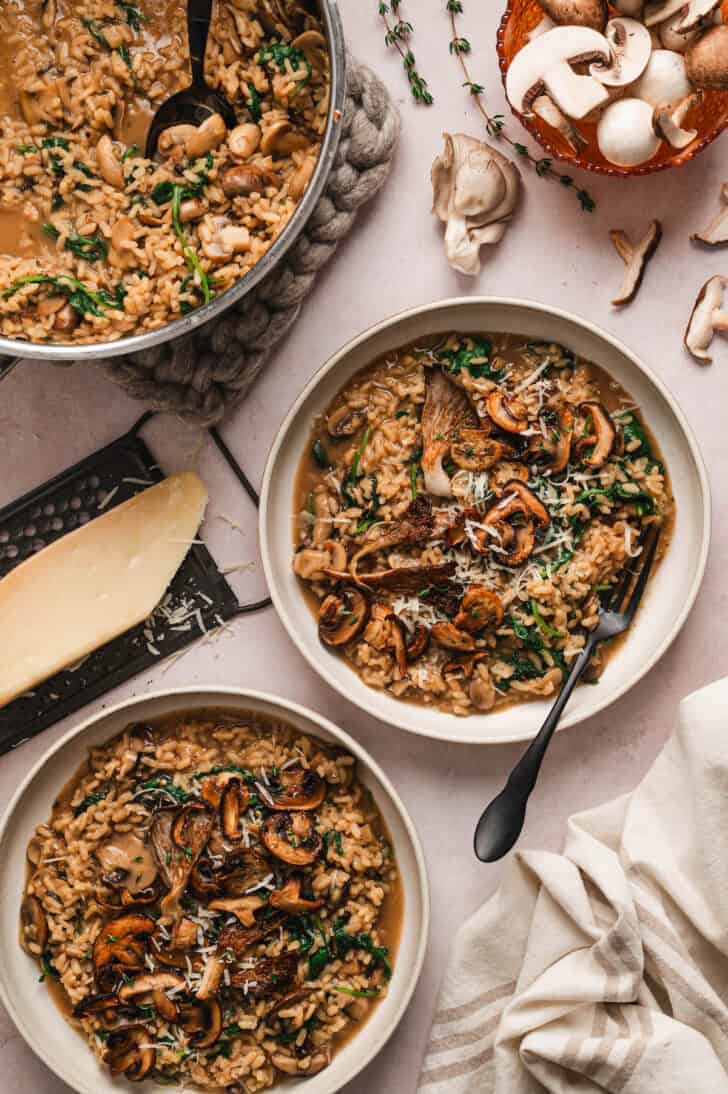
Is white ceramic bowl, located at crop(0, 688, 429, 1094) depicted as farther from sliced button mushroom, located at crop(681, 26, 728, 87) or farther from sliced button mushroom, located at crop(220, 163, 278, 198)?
sliced button mushroom, located at crop(681, 26, 728, 87)

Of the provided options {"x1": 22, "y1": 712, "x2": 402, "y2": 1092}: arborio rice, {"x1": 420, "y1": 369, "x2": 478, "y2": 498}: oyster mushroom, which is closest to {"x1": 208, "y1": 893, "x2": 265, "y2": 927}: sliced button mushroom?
{"x1": 22, "y1": 712, "x2": 402, "y2": 1092}: arborio rice

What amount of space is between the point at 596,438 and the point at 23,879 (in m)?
1.78

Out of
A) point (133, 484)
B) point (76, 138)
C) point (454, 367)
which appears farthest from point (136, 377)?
point (454, 367)

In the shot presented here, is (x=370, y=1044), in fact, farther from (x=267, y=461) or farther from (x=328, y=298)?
(x=328, y=298)

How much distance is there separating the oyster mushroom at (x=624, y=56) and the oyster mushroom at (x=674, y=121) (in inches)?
4.0

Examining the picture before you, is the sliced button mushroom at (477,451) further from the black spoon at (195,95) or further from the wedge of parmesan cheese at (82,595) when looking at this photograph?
the black spoon at (195,95)

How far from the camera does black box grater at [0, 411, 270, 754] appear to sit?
9.33ft

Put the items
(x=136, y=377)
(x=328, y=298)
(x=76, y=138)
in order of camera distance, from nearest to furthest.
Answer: (x=76, y=138) → (x=136, y=377) → (x=328, y=298)

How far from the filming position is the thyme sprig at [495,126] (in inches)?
108

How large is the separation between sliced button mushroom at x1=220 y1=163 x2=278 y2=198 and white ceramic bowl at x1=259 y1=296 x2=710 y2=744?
1.37 ft

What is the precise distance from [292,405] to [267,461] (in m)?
0.16

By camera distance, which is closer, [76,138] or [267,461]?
[76,138]

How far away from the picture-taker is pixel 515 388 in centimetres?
271

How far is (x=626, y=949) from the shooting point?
257 centimetres
